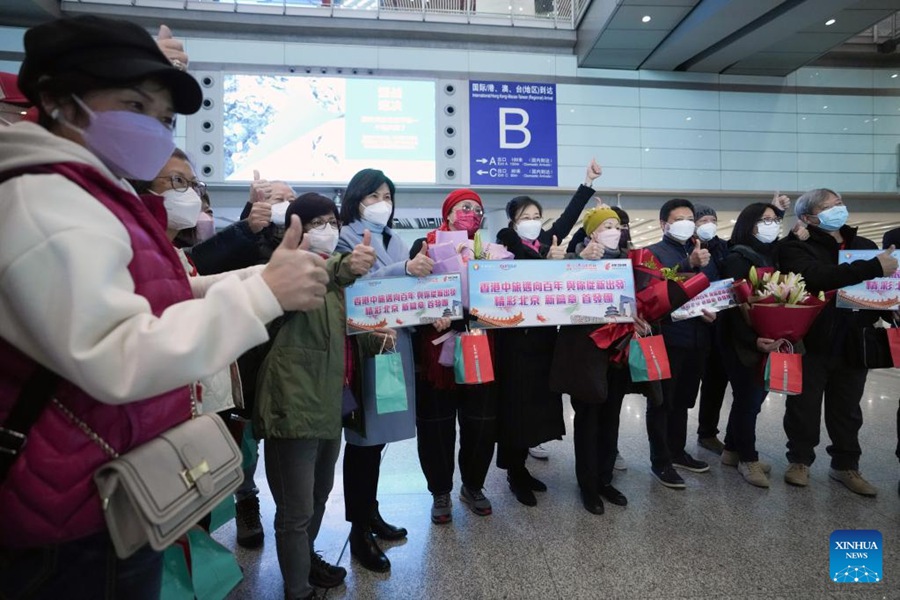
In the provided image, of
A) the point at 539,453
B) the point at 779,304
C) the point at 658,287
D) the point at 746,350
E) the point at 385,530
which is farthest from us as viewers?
the point at 539,453

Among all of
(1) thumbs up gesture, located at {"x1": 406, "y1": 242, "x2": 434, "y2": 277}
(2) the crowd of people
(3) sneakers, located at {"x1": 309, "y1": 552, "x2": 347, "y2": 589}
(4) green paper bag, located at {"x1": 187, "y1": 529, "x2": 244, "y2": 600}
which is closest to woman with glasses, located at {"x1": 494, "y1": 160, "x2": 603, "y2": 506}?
(2) the crowd of people

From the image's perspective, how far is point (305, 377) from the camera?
1.72 m

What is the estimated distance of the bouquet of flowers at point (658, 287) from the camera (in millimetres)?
2436

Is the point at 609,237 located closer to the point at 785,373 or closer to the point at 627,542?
the point at 785,373

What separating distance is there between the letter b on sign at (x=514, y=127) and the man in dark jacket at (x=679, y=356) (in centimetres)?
414

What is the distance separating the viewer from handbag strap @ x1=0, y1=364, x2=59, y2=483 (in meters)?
0.73

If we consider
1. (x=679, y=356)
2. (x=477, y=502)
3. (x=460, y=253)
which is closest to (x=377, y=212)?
(x=460, y=253)

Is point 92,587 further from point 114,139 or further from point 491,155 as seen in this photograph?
point 491,155

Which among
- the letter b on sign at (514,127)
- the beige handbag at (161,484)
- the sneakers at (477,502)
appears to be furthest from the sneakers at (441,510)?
the letter b on sign at (514,127)

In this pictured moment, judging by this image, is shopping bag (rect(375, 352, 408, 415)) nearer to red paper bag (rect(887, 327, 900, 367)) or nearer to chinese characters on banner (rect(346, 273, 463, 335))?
chinese characters on banner (rect(346, 273, 463, 335))

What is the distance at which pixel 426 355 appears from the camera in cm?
251

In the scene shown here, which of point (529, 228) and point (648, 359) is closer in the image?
point (648, 359)

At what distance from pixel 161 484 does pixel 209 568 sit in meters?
0.54

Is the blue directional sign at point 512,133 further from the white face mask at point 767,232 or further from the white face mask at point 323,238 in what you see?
the white face mask at point 323,238
